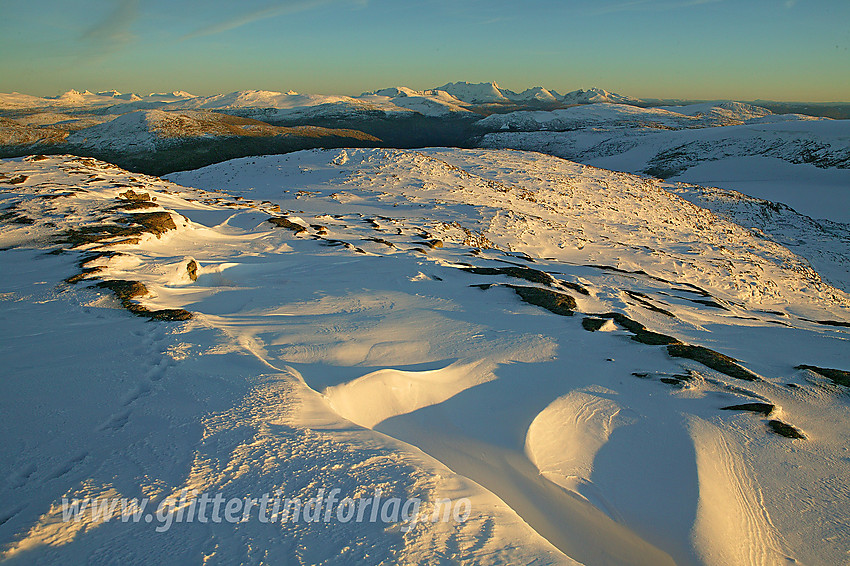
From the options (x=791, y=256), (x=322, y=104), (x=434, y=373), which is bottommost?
(x=791, y=256)

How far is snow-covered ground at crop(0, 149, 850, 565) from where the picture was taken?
2.52 metres

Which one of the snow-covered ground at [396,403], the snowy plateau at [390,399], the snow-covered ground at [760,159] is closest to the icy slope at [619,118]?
the snow-covered ground at [760,159]

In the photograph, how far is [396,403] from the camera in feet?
13.1

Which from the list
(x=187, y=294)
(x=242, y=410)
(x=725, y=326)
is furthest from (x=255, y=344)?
(x=725, y=326)

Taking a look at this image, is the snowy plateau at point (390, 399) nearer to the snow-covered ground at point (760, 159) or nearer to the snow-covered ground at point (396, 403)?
the snow-covered ground at point (396, 403)

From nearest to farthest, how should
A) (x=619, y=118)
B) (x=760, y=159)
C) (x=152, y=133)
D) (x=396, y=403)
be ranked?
1. (x=396, y=403)
2. (x=760, y=159)
3. (x=152, y=133)
4. (x=619, y=118)

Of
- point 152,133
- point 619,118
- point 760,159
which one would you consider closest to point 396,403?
point 760,159

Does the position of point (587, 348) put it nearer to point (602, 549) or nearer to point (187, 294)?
point (602, 549)

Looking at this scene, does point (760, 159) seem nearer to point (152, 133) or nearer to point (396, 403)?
point (396, 403)

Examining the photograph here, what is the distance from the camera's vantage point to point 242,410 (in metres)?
3.32

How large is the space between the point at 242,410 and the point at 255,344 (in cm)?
136

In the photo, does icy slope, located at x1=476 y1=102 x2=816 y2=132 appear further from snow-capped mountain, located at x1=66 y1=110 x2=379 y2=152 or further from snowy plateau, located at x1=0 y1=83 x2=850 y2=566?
snowy plateau, located at x1=0 y1=83 x2=850 y2=566

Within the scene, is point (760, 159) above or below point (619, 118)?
below

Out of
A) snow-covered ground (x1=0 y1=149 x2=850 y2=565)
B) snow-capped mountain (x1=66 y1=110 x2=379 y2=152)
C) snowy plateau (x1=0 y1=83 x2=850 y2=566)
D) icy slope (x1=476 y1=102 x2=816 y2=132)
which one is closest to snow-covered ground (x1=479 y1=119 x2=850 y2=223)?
snowy plateau (x1=0 y1=83 x2=850 y2=566)
